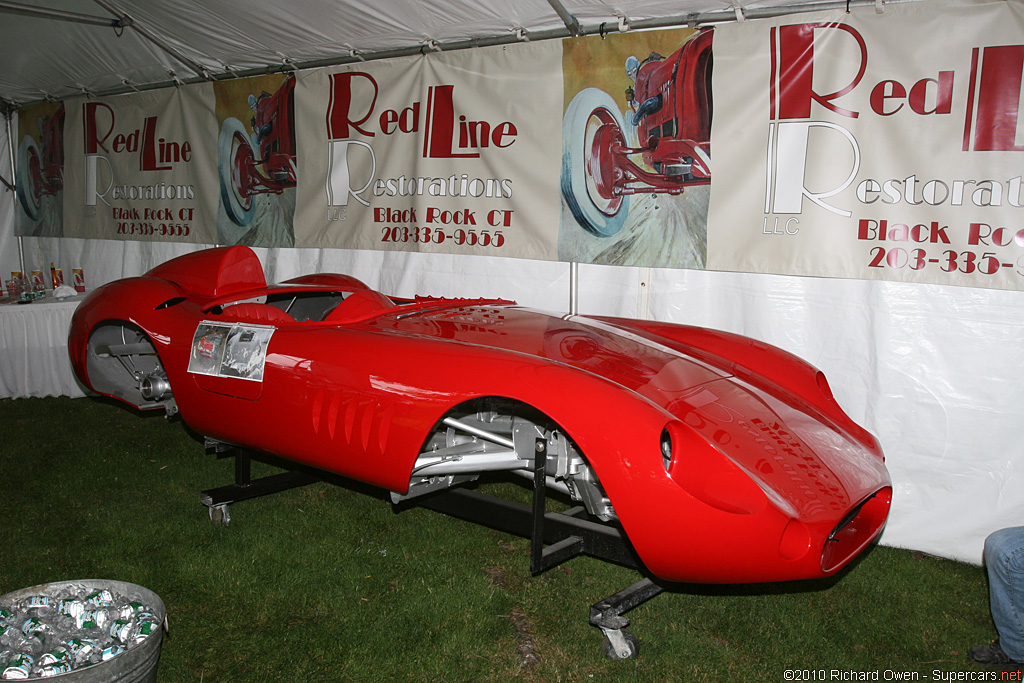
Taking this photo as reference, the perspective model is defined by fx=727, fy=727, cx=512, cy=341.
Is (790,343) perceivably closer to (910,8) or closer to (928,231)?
(928,231)

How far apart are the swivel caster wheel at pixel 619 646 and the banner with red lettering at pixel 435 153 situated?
2310 millimetres

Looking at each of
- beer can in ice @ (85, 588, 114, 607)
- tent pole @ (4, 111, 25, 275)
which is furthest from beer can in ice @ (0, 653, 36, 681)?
tent pole @ (4, 111, 25, 275)

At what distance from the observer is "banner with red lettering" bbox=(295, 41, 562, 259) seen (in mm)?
4266

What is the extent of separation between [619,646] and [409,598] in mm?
871

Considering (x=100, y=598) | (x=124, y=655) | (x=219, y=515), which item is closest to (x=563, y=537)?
(x=124, y=655)

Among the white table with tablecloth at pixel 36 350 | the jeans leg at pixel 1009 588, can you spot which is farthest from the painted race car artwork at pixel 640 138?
the white table with tablecloth at pixel 36 350

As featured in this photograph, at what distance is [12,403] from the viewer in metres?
5.67

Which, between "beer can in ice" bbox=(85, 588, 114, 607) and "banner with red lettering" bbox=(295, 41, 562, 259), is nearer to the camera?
"beer can in ice" bbox=(85, 588, 114, 607)

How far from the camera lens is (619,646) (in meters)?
2.53

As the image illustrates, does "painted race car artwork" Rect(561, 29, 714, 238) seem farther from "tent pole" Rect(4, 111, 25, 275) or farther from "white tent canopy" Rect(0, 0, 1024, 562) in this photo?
"tent pole" Rect(4, 111, 25, 275)

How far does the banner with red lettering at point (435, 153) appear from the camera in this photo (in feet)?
14.0

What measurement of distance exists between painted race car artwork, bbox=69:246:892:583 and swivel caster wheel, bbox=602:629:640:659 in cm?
41

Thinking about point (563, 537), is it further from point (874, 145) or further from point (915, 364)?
point (874, 145)

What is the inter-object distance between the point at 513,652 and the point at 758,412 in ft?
3.92
